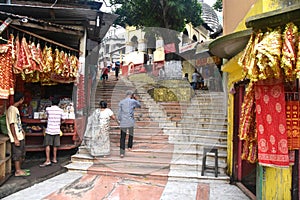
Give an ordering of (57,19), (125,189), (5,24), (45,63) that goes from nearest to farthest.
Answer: (5,24)
(125,189)
(45,63)
(57,19)

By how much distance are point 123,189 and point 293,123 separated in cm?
334

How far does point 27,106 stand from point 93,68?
3.95 metres

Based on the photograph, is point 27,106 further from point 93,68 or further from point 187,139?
point 187,139

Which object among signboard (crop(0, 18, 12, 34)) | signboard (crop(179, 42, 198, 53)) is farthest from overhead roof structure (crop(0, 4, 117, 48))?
signboard (crop(179, 42, 198, 53))

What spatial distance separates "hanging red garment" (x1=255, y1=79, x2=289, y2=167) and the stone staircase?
2702 mm

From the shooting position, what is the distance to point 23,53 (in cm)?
500

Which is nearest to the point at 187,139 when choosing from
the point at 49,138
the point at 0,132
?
the point at 49,138

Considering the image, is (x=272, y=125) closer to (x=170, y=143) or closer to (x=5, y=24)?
(x=170, y=143)

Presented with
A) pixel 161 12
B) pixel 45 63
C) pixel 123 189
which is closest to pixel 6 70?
pixel 45 63

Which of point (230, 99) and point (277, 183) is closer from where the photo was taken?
point (277, 183)

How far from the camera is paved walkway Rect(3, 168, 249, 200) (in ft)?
15.2

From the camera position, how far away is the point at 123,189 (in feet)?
16.6

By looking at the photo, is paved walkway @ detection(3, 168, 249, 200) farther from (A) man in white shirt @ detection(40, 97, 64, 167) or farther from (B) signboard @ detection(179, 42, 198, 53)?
(B) signboard @ detection(179, 42, 198, 53)

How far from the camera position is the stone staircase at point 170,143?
6.02 meters
